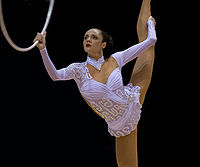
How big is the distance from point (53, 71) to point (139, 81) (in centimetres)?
66

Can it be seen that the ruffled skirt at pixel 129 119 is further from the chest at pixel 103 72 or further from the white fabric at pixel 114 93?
the chest at pixel 103 72

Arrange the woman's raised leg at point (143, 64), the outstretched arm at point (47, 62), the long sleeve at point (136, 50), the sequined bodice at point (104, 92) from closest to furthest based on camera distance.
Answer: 1. the outstretched arm at point (47, 62)
2. the sequined bodice at point (104, 92)
3. the long sleeve at point (136, 50)
4. the woman's raised leg at point (143, 64)

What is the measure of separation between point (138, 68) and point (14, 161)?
1290 mm

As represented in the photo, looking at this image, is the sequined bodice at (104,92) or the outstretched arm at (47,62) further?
the sequined bodice at (104,92)

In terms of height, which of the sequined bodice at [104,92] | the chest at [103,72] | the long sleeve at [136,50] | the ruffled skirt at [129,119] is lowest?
the ruffled skirt at [129,119]

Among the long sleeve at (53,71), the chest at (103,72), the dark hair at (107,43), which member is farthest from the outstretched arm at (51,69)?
the dark hair at (107,43)

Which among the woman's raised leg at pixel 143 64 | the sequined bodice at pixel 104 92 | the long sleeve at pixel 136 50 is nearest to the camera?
the sequined bodice at pixel 104 92

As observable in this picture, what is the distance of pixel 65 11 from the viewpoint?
3.04 m

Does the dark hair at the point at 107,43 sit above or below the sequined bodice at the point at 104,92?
above

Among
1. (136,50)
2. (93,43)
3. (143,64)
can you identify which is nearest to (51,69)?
(93,43)

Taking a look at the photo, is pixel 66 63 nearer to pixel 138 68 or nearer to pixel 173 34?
pixel 138 68

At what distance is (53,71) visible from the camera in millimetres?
2312

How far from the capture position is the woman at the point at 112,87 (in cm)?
240

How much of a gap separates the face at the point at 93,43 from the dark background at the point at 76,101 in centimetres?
60
